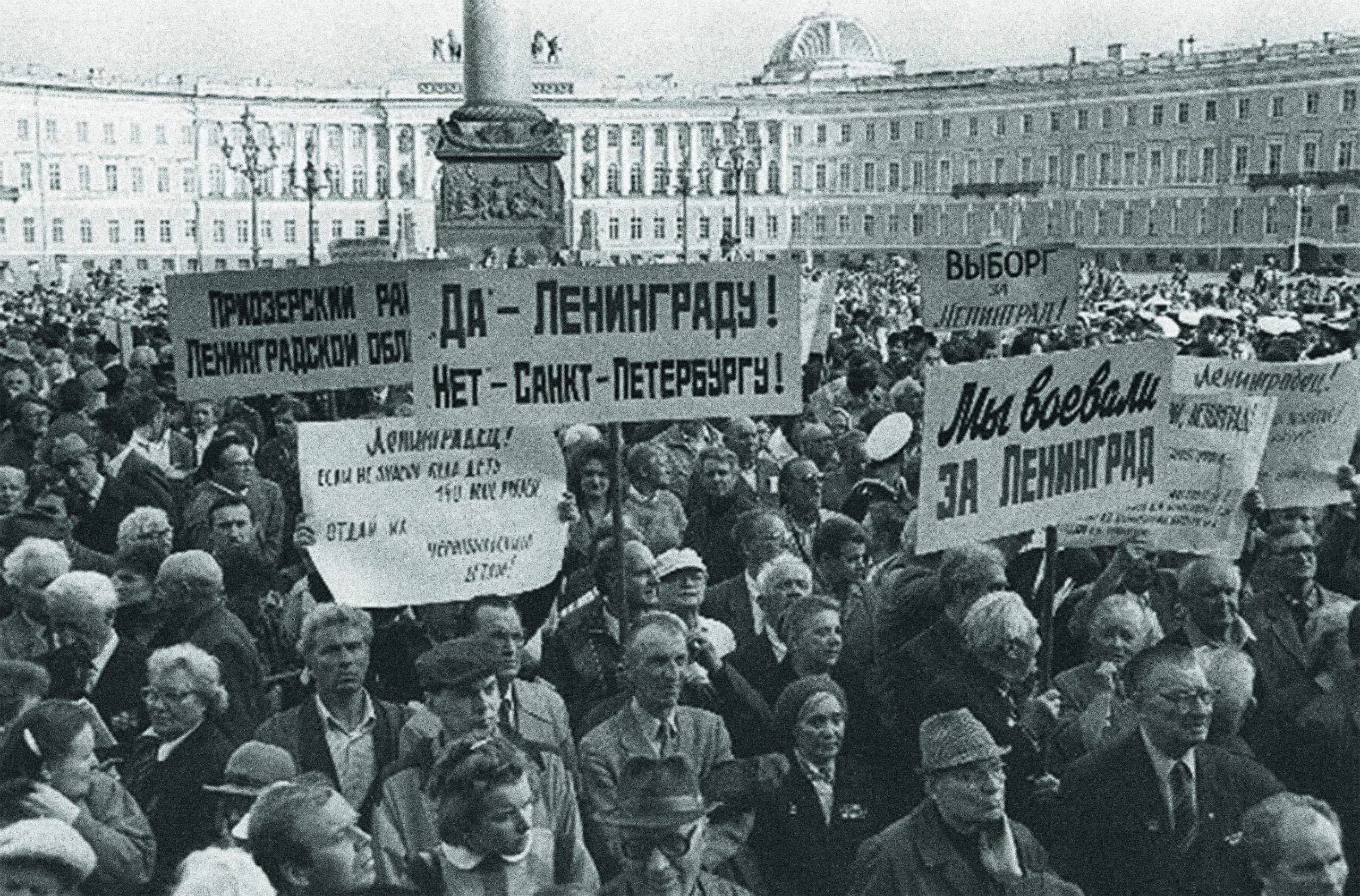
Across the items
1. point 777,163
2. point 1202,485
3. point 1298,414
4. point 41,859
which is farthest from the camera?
point 777,163

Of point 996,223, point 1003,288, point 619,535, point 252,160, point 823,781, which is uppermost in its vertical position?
point 252,160

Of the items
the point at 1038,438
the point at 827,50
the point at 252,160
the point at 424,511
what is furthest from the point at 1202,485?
the point at 827,50

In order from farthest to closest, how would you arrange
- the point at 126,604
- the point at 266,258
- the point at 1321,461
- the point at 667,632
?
the point at 266,258, the point at 1321,461, the point at 126,604, the point at 667,632

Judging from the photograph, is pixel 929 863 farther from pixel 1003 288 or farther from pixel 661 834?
pixel 1003 288

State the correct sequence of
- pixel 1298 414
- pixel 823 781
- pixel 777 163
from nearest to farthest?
1. pixel 823 781
2. pixel 1298 414
3. pixel 777 163

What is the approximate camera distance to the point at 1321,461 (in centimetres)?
764

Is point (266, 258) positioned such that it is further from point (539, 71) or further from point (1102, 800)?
point (1102, 800)

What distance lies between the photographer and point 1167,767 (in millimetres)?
5023

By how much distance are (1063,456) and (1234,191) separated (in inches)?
3068

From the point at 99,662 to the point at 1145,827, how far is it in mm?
3118

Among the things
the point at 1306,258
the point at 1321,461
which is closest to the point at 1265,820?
the point at 1321,461

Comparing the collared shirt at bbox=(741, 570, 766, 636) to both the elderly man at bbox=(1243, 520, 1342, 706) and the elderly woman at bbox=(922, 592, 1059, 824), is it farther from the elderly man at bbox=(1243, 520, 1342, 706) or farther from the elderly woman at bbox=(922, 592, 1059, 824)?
the elderly man at bbox=(1243, 520, 1342, 706)

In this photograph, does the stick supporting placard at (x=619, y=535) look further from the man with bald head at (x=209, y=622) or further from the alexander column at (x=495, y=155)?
the alexander column at (x=495, y=155)

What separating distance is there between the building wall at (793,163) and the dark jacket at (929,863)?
244 feet
